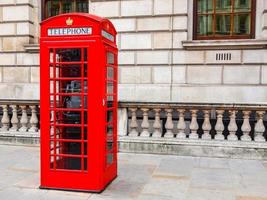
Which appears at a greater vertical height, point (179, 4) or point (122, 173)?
point (179, 4)

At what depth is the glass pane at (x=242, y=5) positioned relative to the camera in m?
9.73

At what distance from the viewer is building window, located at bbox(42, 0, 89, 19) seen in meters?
11.0

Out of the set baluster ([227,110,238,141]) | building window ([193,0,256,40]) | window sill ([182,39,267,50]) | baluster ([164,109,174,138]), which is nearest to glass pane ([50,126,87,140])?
baluster ([164,109,174,138])

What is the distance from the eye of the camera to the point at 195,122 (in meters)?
7.04

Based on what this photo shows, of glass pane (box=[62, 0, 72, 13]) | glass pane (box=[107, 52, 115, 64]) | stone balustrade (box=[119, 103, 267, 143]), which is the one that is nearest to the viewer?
glass pane (box=[107, 52, 115, 64])

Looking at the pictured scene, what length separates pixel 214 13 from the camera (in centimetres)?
993

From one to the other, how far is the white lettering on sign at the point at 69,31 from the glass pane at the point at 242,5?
6.73 metres

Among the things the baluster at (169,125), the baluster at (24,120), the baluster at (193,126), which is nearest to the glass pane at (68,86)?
the baluster at (169,125)

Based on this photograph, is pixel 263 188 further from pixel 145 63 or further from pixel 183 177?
pixel 145 63

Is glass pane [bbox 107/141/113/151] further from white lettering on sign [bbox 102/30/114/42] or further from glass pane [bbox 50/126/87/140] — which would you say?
white lettering on sign [bbox 102/30/114/42]

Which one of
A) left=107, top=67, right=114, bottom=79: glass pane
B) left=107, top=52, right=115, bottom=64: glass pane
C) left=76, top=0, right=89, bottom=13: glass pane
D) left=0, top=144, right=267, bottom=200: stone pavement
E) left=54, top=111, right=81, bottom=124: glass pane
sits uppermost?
left=76, top=0, right=89, bottom=13: glass pane

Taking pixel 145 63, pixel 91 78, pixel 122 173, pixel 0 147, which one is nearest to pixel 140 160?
pixel 122 173

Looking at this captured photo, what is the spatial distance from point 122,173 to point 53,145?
1.42 m

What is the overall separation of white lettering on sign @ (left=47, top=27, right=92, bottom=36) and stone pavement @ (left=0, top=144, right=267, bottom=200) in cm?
223
